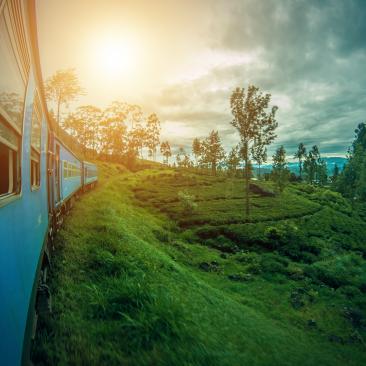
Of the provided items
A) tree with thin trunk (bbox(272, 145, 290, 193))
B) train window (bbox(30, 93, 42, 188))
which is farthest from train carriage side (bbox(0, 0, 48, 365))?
tree with thin trunk (bbox(272, 145, 290, 193))

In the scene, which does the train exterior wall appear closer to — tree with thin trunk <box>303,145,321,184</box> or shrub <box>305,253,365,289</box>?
shrub <box>305,253,365,289</box>

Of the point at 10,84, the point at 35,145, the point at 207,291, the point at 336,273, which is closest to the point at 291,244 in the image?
the point at 336,273

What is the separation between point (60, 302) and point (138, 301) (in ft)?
4.83

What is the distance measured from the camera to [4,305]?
173 cm

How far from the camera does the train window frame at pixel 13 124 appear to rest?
193cm

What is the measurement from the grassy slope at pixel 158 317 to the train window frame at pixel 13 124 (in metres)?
2.66

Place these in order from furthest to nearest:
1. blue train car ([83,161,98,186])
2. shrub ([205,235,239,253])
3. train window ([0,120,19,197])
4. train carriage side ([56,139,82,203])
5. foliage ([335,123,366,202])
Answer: foliage ([335,123,366,202]) < blue train car ([83,161,98,186]) < shrub ([205,235,239,253]) < train carriage side ([56,139,82,203]) < train window ([0,120,19,197])

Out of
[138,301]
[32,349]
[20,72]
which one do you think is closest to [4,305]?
[20,72]

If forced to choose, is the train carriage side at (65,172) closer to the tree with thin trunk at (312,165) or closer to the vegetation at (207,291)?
the vegetation at (207,291)

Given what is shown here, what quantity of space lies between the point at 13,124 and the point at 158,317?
3.64 m

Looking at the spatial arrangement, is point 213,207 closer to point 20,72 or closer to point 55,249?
point 55,249

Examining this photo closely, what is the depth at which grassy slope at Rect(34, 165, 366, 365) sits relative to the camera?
12.6 feet

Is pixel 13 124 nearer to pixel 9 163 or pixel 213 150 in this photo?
pixel 9 163

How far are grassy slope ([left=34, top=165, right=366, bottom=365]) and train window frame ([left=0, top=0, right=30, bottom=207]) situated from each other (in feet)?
8.74
